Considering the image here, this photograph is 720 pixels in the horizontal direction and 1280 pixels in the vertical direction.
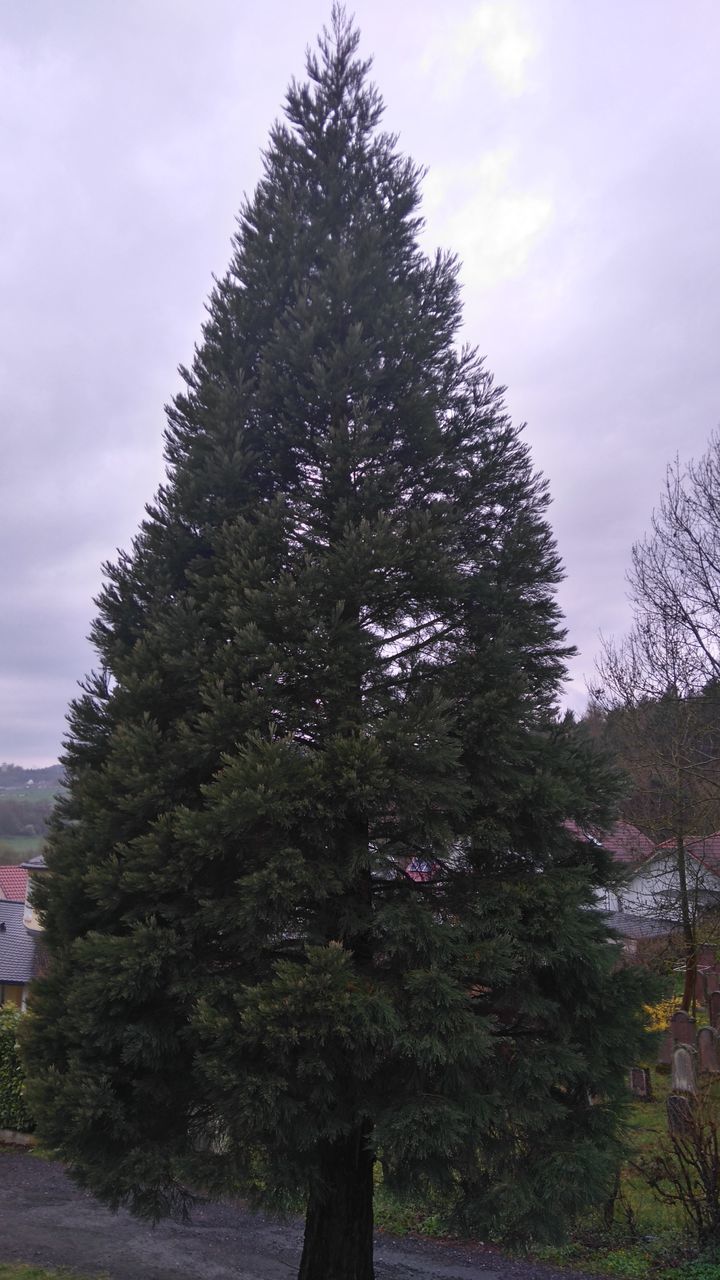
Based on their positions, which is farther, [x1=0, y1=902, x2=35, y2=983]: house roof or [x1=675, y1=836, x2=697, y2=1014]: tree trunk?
[x1=0, y1=902, x2=35, y2=983]: house roof

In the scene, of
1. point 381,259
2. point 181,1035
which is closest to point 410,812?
point 181,1035

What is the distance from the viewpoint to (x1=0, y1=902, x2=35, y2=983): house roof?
3050 centimetres

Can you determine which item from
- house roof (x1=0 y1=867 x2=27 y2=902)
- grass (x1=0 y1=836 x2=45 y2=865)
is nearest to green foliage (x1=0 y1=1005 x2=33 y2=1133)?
house roof (x1=0 y1=867 x2=27 y2=902)

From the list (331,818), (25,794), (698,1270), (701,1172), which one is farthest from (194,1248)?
(25,794)

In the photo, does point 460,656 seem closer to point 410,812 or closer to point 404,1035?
point 410,812

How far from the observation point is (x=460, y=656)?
654 cm

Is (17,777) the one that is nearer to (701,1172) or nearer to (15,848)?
(15,848)

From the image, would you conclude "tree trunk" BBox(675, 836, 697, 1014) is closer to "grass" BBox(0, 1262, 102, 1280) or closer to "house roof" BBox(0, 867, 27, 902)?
"grass" BBox(0, 1262, 102, 1280)

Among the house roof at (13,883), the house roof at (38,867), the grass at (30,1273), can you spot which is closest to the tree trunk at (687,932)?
the grass at (30,1273)

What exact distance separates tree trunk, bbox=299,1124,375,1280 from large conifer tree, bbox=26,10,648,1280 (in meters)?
0.02

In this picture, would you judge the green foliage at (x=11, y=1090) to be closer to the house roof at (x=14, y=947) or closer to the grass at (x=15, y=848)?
the house roof at (x=14, y=947)

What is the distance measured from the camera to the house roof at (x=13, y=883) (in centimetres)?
4913

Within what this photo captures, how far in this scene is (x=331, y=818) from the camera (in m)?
5.68

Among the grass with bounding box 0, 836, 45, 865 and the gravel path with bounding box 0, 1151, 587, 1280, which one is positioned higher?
the grass with bounding box 0, 836, 45, 865
